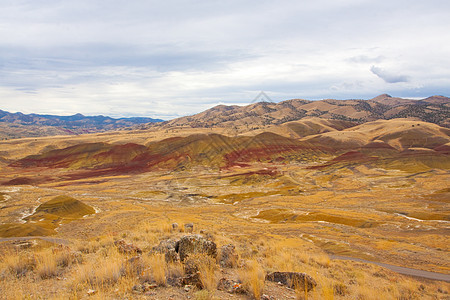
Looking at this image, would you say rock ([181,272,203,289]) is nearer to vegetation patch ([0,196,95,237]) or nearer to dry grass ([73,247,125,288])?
dry grass ([73,247,125,288])

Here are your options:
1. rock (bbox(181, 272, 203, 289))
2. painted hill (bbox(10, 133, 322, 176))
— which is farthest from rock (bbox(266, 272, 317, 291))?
painted hill (bbox(10, 133, 322, 176))

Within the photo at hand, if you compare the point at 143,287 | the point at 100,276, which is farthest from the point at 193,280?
the point at 100,276

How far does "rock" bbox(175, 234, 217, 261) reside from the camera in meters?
10.1

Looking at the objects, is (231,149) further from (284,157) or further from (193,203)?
(193,203)

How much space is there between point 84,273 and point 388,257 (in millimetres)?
25951

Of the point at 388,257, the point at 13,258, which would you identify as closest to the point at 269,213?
the point at 388,257

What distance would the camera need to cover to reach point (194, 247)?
10.2 m

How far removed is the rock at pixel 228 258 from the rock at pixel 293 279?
173 centimetres

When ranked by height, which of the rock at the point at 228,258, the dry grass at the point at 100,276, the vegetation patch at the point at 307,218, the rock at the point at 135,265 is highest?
the dry grass at the point at 100,276

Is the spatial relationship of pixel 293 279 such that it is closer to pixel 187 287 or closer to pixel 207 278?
pixel 207 278

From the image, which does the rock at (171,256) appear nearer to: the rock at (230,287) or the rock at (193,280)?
the rock at (193,280)

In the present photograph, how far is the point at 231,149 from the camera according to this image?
151 metres

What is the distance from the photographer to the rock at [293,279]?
8695 mm

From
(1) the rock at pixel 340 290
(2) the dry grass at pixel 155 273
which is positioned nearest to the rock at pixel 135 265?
(2) the dry grass at pixel 155 273
